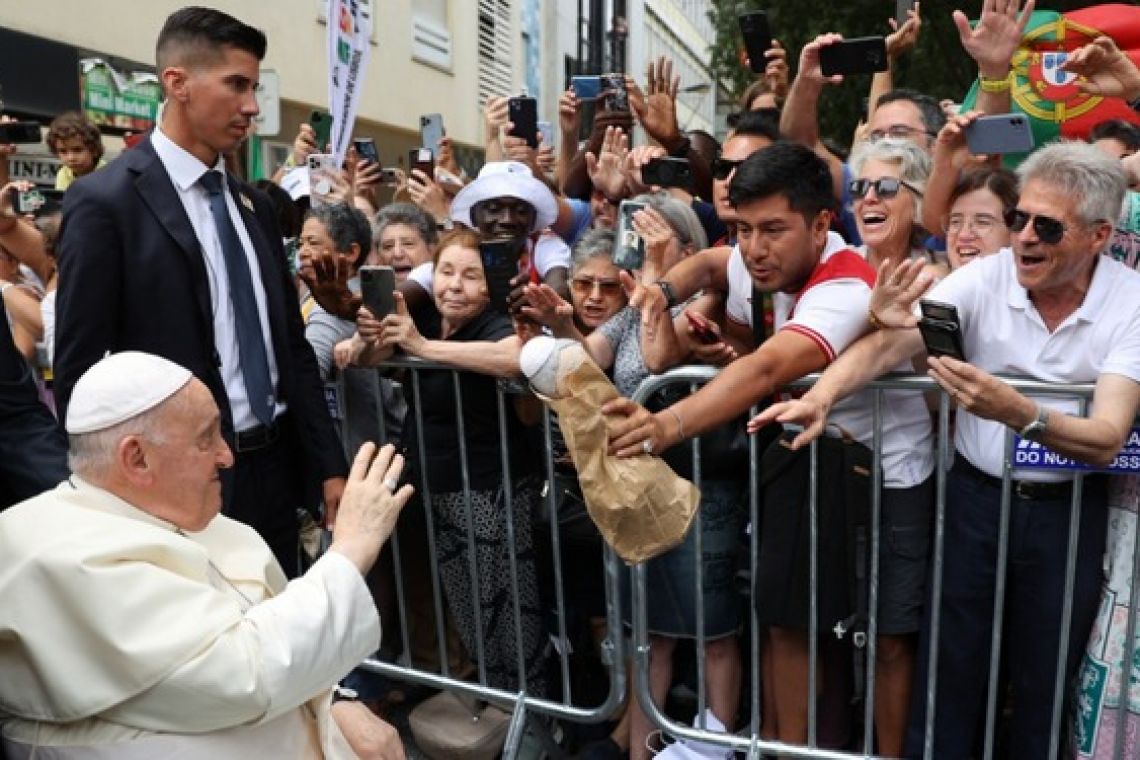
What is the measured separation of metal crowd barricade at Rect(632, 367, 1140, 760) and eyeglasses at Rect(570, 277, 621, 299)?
0.62m

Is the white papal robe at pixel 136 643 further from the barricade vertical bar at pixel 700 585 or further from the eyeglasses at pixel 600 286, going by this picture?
the eyeglasses at pixel 600 286

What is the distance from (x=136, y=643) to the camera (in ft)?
6.18

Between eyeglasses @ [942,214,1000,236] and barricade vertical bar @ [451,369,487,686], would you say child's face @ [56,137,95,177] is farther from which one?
eyeglasses @ [942,214,1000,236]

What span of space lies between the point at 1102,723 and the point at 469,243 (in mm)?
2452

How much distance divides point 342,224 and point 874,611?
261 cm

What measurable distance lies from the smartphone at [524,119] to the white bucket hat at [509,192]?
66 cm

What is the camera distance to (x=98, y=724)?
1.96 meters

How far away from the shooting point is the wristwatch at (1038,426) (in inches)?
99.7

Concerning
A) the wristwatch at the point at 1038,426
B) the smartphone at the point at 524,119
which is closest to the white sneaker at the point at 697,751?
the wristwatch at the point at 1038,426

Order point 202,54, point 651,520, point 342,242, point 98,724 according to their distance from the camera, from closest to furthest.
Result: point 98,724 → point 651,520 → point 202,54 → point 342,242

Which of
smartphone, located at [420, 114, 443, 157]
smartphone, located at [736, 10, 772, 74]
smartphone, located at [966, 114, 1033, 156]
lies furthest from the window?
smartphone, located at [966, 114, 1033, 156]

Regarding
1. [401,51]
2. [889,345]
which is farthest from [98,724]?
[401,51]

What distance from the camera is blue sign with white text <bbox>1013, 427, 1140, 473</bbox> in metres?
2.68

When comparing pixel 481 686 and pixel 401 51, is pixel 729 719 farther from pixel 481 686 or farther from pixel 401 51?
pixel 401 51
